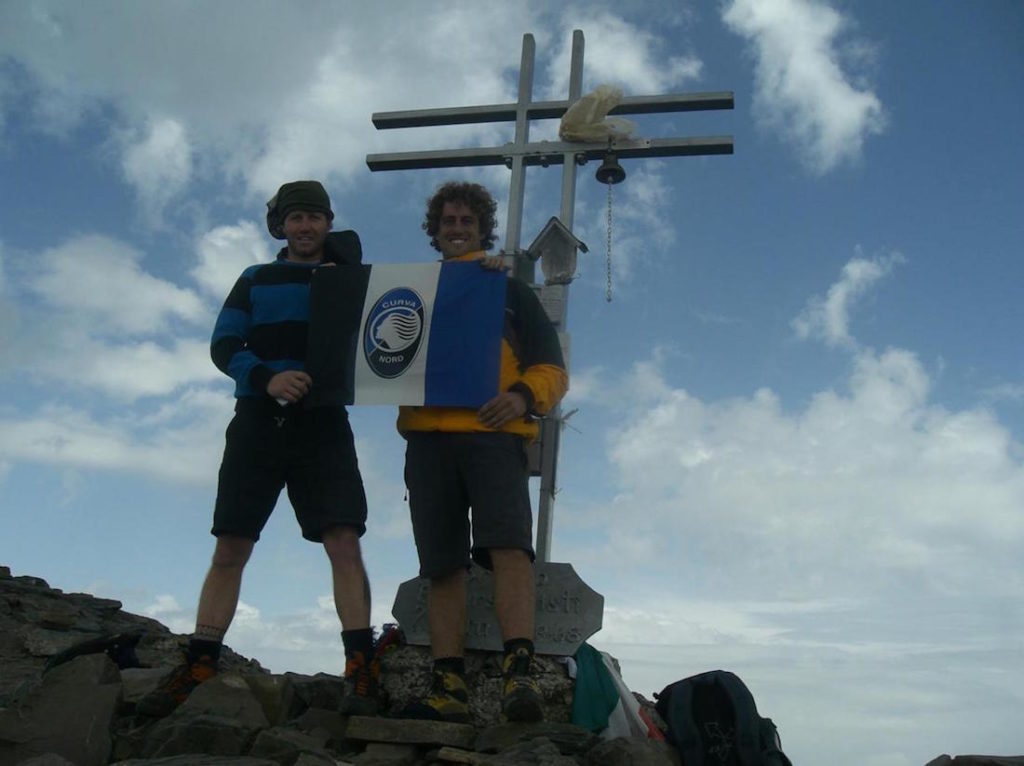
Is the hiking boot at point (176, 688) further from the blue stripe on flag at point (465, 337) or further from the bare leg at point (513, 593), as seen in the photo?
the blue stripe on flag at point (465, 337)

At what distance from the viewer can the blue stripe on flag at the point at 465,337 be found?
16.2 feet

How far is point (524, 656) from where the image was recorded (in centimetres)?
437

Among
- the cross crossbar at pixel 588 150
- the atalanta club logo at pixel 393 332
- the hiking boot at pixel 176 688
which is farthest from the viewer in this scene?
the cross crossbar at pixel 588 150

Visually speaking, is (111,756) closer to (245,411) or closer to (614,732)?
(245,411)

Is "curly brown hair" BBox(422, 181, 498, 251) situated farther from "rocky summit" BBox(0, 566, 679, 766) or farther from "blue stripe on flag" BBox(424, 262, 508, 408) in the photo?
"rocky summit" BBox(0, 566, 679, 766)

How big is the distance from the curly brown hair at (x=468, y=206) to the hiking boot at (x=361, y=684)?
2185 millimetres

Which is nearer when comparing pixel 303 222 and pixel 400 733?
pixel 400 733

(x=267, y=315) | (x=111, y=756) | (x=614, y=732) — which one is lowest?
(x=111, y=756)

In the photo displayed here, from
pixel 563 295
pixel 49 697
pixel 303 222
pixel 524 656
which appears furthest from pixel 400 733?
pixel 563 295

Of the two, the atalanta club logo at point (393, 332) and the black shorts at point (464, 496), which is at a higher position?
the atalanta club logo at point (393, 332)

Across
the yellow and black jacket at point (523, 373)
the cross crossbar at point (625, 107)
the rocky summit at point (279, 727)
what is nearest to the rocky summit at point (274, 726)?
the rocky summit at point (279, 727)

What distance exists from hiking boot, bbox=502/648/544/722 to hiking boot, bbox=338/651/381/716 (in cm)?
74

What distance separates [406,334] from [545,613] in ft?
5.18

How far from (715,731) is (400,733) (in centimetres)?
147
